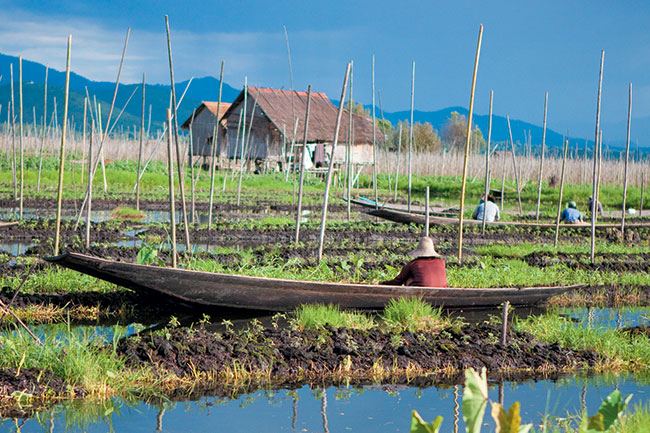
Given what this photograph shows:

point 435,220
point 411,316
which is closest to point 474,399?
point 411,316

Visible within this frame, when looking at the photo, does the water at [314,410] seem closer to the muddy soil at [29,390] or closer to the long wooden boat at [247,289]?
the muddy soil at [29,390]

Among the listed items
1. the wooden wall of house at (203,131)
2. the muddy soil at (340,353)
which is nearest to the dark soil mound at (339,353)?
the muddy soil at (340,353)

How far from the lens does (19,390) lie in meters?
4.89

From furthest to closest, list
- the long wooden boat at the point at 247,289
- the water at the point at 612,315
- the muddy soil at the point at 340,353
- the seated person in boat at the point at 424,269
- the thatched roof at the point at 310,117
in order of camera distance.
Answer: the thatched roof at the point at 310,117, the water at the point at 612,315, the seated person in boat at the point at 424,269, the long wooden boat at the point at 247,289, the muddy soil at the point at 340,353

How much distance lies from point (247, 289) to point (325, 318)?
Answer: 0.78m

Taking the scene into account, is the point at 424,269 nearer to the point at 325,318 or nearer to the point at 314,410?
the point at 325,318

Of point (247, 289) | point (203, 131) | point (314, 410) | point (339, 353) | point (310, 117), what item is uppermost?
point (310, 117)

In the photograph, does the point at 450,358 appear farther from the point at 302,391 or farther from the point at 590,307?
the point at 590,307

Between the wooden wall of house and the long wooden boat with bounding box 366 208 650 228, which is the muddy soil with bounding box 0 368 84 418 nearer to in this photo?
the long wooden boat with bounding box 366 208 650 228

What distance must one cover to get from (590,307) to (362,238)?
5937 millimetres

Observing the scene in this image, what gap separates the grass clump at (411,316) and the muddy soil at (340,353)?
1.43 feet

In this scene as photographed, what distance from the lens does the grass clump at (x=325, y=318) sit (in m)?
6.79

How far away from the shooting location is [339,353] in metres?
6.10

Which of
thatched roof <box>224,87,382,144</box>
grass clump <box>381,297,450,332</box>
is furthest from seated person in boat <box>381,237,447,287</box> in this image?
thatched roof <box>224,87,382,144</box>
